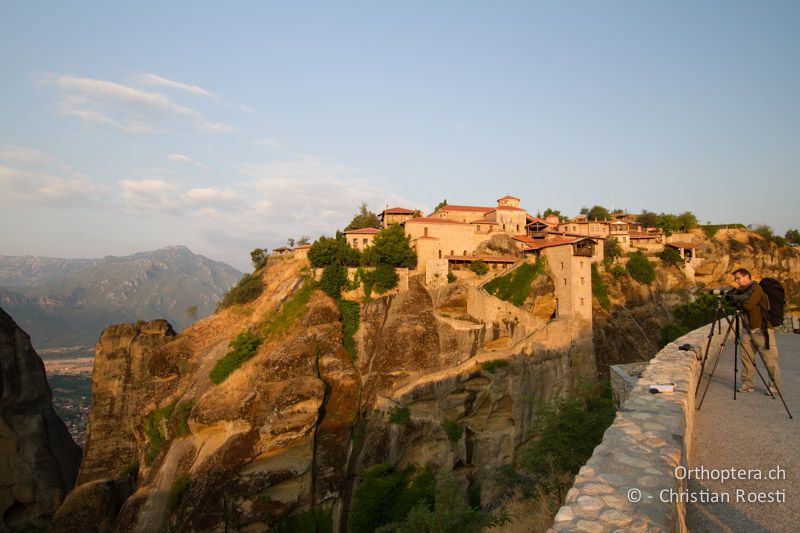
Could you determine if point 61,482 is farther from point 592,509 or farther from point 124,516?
point 592,509

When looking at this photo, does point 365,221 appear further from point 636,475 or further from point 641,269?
point 636,475

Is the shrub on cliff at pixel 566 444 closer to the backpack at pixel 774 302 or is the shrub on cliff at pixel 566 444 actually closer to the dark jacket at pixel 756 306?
the dark jacket at pixel 756 306

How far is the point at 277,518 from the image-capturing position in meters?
24.8

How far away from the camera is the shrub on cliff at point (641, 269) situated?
4272cm

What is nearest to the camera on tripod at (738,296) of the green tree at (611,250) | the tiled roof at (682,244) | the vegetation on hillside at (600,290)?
the vegetation on hillside at (600,290)

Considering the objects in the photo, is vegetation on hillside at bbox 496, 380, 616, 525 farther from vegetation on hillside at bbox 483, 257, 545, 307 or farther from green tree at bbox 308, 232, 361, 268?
green tree at bbox 308, 232, 361, 268

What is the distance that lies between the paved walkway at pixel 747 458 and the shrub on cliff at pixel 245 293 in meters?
33.2

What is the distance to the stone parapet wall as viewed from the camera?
385cm

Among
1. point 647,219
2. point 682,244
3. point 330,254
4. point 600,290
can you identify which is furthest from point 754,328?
point 647,219

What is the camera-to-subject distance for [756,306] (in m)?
8.05

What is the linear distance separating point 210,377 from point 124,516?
8.35 meters

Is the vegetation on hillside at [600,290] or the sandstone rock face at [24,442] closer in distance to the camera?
the sandstone rock face at [24,442]

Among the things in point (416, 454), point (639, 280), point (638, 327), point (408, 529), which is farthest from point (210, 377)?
point (639, 280)

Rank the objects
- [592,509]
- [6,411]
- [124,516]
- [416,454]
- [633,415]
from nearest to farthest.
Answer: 1. [592,509]
2. [633,415]
3. [124,516]
4. [416,454]
5. [6,411]
